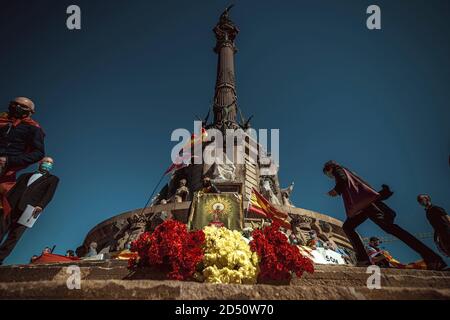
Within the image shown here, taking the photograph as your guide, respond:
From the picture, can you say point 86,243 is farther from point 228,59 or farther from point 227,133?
point 228,59

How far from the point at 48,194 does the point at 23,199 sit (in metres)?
0.40

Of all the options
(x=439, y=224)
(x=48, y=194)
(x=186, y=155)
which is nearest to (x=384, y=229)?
(x=439, y=224)

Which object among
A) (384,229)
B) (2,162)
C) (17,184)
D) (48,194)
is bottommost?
(384,229)

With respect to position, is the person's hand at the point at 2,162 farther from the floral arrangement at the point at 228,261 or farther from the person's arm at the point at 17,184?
the floral arrangement at the point at 228,261

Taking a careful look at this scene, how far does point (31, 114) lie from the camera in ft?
20.1

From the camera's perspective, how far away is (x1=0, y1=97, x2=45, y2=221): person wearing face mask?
18.1ft

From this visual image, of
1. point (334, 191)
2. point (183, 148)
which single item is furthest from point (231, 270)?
point (183, 148)

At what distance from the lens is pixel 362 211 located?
6664mm

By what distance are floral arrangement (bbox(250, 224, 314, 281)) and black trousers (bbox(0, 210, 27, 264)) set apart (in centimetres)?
424

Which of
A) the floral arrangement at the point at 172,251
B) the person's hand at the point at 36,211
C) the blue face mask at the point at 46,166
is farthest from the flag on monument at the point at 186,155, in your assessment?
the floral arrangement at the point at 172,251

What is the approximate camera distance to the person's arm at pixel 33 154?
5.58m

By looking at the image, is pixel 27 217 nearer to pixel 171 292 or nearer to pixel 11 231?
pixel 11 231

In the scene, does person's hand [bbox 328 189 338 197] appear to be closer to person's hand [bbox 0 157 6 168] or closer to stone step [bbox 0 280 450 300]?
stone step [bbox 0 280 450 300]
